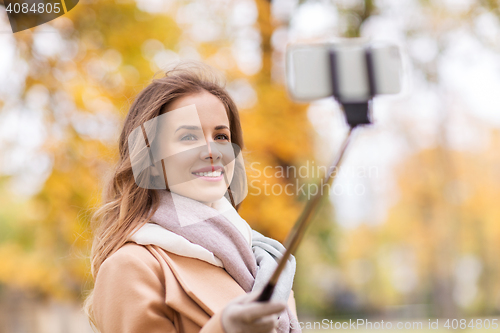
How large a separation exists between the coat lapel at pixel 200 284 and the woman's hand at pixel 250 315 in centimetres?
34

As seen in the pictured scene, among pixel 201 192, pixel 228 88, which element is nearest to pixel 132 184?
pixel 201 192

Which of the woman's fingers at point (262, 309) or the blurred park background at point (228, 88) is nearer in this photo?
the woman's fingers at point (262, 309)

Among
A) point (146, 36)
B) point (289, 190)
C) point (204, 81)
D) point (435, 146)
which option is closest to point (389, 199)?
point (435, 146)

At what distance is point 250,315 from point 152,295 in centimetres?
53

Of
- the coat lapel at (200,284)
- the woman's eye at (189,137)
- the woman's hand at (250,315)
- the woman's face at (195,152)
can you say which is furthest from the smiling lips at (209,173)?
the woman's hand at (250,315)

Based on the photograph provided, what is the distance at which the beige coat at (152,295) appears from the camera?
1.50 meters

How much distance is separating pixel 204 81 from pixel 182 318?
38.6 inches

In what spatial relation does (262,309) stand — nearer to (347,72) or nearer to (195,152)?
(347,72)

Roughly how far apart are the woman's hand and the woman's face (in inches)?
25.8

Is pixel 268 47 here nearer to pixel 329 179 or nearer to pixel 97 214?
pixel 97 214

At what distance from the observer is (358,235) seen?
1525 centimetres

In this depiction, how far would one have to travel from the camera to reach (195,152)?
1.77m

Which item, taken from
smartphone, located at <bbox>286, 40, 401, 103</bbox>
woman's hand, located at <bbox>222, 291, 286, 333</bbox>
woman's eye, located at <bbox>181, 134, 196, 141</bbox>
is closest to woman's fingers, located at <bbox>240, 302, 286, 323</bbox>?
woman's hand, located at <bbox>222, 291, 286, 333</bbox>

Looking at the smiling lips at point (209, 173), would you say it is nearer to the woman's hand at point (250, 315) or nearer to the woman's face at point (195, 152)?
the woman's face at point (195, 152)
